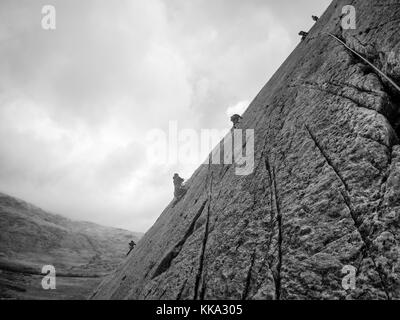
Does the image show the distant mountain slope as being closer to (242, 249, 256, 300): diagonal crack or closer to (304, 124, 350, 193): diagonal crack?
(242, 249, 256, 300): diagonal crack

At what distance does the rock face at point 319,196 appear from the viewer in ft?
19.3

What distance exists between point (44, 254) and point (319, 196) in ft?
226

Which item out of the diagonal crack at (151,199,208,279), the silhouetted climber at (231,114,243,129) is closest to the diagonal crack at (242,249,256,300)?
the diagonal crack at (151,199,208,279)

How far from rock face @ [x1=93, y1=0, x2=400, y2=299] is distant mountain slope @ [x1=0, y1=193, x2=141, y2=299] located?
36676 mm

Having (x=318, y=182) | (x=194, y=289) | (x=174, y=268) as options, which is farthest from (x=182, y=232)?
(x=318, y=182)

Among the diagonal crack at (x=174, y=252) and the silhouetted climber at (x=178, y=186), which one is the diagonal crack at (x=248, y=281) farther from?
the silhouetted climber at (x=178, y=186)

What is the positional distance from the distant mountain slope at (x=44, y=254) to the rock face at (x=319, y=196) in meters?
36.7

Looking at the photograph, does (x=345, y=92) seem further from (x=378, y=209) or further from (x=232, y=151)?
(x=232, y=151)

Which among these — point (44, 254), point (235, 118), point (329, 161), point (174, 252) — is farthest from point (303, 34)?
point (44, 254)

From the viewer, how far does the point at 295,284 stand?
6543 mm

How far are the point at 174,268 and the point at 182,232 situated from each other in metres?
2.37

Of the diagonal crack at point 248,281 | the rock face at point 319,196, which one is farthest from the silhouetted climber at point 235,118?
the diagonal crack at point 248,281

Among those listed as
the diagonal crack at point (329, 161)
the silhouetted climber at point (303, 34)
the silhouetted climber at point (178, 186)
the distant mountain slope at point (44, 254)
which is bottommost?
the distant mountain slope at point (44, 254)

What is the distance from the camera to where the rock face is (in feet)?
19.3
